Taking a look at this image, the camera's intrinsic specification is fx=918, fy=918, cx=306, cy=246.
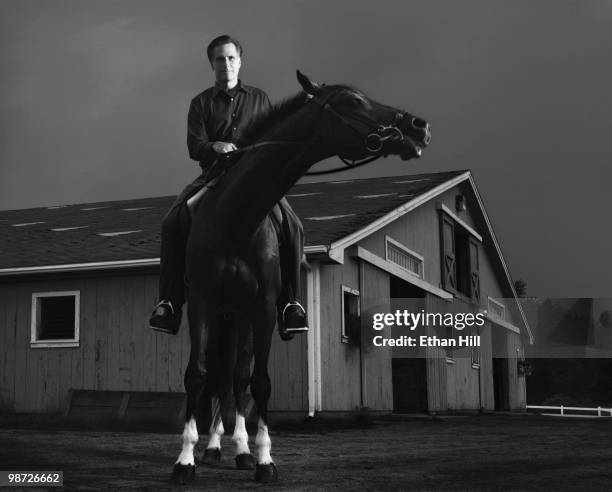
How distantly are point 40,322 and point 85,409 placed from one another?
2.35 m

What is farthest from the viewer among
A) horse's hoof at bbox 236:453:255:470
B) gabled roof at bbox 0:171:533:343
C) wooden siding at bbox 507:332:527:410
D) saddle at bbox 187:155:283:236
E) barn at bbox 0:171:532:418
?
wooden siding at bbox 507:332:527:410

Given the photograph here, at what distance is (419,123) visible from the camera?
18.6 feet

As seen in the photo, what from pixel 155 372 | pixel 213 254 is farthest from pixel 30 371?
pixel 213 254

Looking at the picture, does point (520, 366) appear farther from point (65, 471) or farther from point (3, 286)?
point (65, 471)

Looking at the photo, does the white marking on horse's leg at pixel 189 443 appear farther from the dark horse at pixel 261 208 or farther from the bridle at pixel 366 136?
the bridle at pixel 366 136

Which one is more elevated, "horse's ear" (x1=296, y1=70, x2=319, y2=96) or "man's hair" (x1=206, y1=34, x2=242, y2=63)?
"man's hair" (x1=206, y1=34, x2=242, y2=63)

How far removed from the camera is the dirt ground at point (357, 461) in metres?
6.17

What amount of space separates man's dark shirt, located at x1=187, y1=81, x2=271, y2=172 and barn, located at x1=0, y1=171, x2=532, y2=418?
24.6 feet

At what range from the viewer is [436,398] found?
20547 millimetres

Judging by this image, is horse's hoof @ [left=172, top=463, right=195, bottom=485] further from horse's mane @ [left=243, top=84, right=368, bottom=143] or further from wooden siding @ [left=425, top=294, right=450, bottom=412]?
wooden siding @ [left=425, top=294, right=450, bottom=412]

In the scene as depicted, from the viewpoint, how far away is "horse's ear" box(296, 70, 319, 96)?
611cm

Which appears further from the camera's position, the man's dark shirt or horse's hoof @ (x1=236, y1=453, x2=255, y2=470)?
the man's dark shirt

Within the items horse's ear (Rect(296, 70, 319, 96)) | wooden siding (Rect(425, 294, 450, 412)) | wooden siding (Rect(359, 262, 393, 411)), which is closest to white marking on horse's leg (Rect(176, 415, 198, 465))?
horse's ear (Rect(296, 70, 319, 96))

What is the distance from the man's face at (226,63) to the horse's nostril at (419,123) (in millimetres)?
2007
